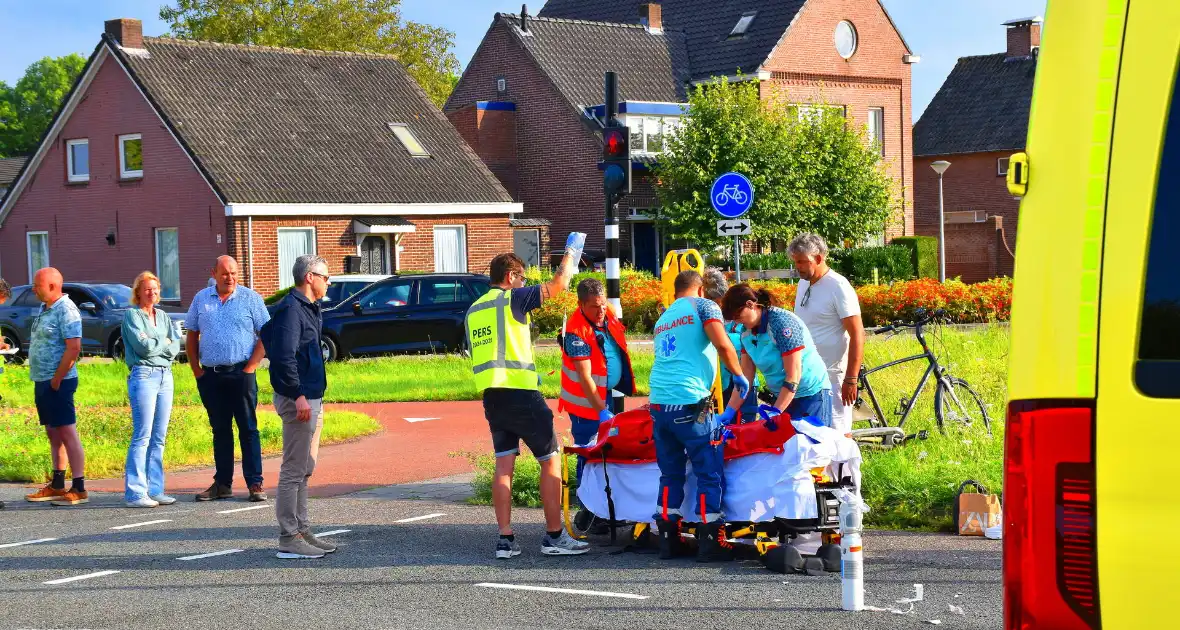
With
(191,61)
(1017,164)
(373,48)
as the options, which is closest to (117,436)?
(1017,164)

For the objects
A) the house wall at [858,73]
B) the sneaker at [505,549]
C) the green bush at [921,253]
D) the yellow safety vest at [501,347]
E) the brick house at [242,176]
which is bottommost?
the sneaker at [505,549]

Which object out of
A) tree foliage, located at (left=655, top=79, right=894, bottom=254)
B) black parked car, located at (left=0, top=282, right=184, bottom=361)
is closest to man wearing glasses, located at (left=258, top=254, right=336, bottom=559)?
black parked car, located at (left=0, top=282, right=184, bottom=361)

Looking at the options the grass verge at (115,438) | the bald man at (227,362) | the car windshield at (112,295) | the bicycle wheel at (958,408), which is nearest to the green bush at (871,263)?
the car windshield at (112,295)

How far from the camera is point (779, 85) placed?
43.1m

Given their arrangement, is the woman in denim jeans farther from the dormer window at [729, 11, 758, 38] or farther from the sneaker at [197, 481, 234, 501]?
the dormer window at [729, 11, 758, 38]

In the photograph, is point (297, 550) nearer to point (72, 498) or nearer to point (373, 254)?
point (72, 498)

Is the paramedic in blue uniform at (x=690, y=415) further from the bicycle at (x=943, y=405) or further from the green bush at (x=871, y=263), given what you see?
the green bush at (x=871, y=263)

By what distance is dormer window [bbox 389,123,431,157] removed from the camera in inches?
1515

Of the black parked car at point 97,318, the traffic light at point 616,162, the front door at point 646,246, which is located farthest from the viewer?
the front door at point 646,246

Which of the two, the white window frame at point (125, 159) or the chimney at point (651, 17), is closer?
the white window frame at point (125, 159)

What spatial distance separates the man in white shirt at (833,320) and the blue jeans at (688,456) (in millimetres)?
1404

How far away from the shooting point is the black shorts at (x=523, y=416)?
27.0 ft

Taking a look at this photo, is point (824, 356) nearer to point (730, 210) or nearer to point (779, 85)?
point (730, 210)

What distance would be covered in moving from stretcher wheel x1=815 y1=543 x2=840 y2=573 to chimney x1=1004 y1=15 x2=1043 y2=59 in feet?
164
